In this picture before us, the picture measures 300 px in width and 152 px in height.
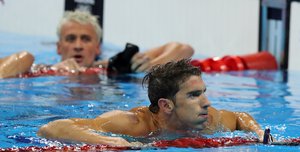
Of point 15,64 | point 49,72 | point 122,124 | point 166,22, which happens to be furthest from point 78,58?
point 122,124

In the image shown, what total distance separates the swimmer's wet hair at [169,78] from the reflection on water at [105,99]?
0.33m

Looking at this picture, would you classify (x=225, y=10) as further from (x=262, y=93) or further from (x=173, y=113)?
(x=173, y=113)

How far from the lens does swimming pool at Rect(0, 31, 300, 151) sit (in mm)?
3299

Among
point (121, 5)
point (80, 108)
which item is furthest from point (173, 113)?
point (121, 5)

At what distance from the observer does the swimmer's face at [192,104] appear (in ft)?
9.79

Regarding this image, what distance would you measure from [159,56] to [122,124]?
2.90m

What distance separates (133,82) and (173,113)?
2.28m

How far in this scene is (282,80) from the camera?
590 centimetres

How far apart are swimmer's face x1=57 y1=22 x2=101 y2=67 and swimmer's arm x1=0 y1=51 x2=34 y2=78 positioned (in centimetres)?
41

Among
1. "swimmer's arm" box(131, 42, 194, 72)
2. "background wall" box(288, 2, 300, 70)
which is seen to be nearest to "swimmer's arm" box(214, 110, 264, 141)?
"swimmer's arm" box(131, 42, 194, 72)

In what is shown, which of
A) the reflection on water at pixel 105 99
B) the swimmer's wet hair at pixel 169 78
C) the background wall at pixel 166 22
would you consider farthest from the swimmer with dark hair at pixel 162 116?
the background wall at pixel 166 22

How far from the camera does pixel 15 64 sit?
5.30m

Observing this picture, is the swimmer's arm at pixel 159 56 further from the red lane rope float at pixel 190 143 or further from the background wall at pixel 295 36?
the red lane rope float at pixel 190 143

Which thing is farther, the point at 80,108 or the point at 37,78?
the point at 37,78
